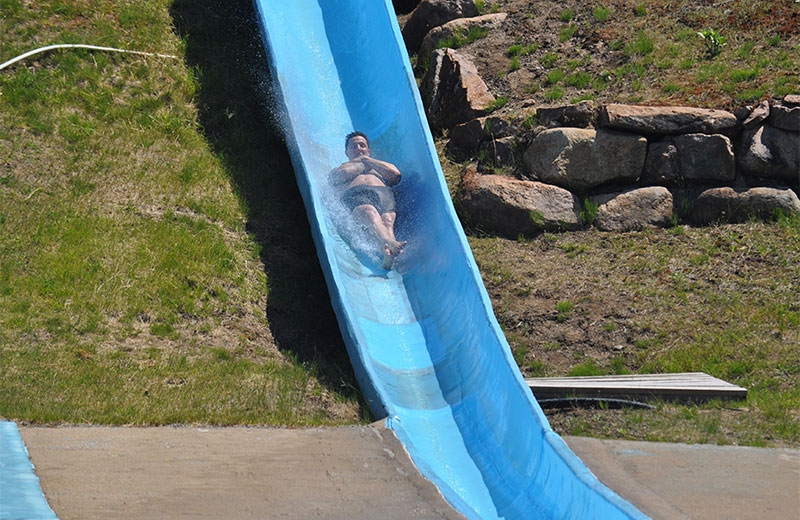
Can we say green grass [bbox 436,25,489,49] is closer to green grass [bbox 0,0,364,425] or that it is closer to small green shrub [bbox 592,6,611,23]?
small green shrub [bbox 592,6,611,23]

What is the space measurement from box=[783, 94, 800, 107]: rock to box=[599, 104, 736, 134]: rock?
0.48m

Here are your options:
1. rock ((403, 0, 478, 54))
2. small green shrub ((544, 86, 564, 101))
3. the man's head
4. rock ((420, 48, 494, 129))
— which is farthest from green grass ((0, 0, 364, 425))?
small green shrub ((544, 86, 564, 101))

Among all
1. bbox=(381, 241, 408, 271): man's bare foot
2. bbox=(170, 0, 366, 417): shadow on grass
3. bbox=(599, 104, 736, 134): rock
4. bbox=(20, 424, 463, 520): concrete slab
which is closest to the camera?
bbox=(20, 424, 463, 520): concrete slab

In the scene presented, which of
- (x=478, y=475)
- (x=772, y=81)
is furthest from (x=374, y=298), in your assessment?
(x=772, y=81)

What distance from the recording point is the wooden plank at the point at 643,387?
521cm

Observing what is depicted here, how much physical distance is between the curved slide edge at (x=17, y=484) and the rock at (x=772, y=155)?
6.44 meters

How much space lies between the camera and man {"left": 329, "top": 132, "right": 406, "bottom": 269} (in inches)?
274

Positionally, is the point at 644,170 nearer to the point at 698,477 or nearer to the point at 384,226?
the point at 384,226

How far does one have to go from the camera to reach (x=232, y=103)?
8602 mm

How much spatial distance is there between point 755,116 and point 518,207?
239 centimetres

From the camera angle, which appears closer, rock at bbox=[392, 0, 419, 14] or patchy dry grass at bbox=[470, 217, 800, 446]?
patchy dry grass at bbox=[470, 217, 800, 446]

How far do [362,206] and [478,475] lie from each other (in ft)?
10.1

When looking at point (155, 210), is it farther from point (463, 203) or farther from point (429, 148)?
point (463, 203)

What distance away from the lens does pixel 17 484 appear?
3.65 meters
